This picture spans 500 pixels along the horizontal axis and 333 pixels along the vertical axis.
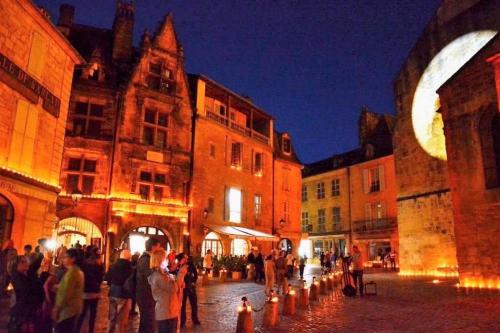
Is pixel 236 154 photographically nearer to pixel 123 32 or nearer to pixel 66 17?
pixel 123 32

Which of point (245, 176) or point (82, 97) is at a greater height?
point (82, 97)

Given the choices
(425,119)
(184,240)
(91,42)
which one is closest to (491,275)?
(425,119)

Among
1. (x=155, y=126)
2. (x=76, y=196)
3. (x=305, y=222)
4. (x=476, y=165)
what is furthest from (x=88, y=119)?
(x=305, y=222)

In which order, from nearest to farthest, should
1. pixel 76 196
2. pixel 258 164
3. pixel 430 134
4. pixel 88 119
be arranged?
pixel 76 196, pixel 88 119, pixel 430 134, pixel 258 164

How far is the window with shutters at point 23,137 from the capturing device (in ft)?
37.9

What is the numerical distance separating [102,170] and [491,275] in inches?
655

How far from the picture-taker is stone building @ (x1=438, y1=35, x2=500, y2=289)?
13.1 metres

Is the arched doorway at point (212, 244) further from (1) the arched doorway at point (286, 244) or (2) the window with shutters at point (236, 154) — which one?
(1) the arched doorway at point (286, 244)

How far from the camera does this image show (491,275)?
12891 millimetres

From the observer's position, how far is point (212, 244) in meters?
22.5

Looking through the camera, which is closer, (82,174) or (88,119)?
(82,174)

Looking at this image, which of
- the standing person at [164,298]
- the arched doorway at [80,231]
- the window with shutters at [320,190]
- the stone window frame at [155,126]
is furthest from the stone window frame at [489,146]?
the window with shutters at [320,190]

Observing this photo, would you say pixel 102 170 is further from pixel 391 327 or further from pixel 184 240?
pixel 391 327

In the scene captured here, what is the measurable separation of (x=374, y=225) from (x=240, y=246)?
13693mm
